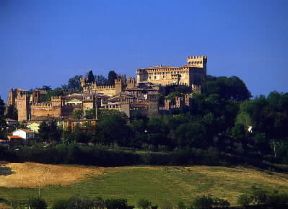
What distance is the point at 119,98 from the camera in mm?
48438

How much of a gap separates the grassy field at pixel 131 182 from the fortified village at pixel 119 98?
675 cm

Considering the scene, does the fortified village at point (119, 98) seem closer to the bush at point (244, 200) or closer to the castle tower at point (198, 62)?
the castle tower at point (198, 62)

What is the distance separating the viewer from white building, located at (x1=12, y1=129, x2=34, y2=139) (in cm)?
4091

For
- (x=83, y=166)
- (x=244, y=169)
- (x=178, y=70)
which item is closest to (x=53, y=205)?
(x=83, y=166)

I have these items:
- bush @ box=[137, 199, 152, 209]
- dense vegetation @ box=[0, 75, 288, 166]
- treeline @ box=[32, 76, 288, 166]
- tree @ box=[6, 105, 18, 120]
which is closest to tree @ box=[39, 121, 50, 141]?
dense vegetation @ box=[0, 75, 288, 166]

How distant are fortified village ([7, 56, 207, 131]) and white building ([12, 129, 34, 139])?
1937 millimetres

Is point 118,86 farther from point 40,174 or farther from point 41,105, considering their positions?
point 40,174

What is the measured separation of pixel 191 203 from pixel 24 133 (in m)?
12.6

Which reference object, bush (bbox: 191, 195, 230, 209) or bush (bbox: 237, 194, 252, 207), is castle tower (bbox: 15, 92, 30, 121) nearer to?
bush (bbox: 191, 195, 230, 209)

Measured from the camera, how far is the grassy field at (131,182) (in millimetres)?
32156

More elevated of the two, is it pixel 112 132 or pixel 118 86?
pixel 118 86

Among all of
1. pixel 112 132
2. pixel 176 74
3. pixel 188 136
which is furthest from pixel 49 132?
pixel 176 74

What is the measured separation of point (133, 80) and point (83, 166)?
59.9ft

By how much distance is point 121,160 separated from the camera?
1491 inches
